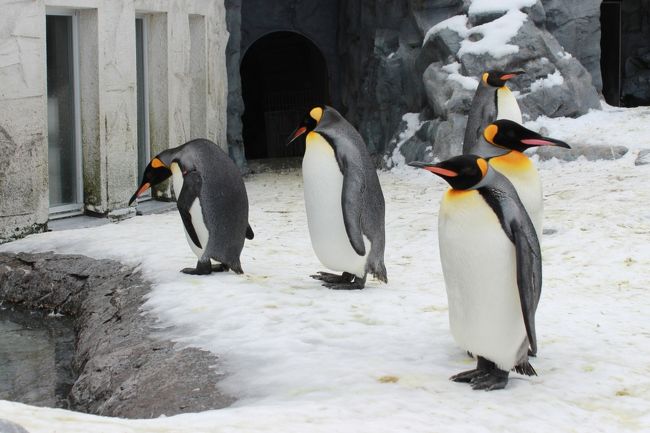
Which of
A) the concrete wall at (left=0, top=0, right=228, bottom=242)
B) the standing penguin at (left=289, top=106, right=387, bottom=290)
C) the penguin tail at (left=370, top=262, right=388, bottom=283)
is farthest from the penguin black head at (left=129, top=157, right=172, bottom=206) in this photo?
the concrete wall at (left=0, top=0, right=228, bottom=242)

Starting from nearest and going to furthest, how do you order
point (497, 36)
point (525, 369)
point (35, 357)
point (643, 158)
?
1. point (525, 369)
2. point (35, 357)
3. point (643, 158)
4. point (497, 36)

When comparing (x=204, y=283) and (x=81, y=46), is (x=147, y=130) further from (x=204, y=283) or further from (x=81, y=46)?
(x=204, y=283)

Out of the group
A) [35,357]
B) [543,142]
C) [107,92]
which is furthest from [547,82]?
[35,357]

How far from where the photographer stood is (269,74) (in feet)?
56.4

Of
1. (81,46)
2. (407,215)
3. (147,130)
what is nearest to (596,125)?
(407,215)

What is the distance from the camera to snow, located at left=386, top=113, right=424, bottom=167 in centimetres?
1143

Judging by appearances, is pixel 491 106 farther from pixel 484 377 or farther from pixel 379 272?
pixel 484 377

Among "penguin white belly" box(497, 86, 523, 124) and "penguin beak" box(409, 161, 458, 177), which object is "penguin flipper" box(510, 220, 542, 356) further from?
"penguin white belly" box(497, 86, 523, 124)

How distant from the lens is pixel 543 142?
163 inches

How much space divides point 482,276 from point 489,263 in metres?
0.06

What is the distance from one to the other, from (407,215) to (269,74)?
9364 mm

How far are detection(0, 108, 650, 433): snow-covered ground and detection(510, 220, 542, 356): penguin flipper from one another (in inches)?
11.1

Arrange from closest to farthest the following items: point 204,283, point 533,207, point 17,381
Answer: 1. point 533,207
2. point 17,381
3. point 204,283

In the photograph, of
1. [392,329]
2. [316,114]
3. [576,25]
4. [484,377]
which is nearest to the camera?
[484,377]
